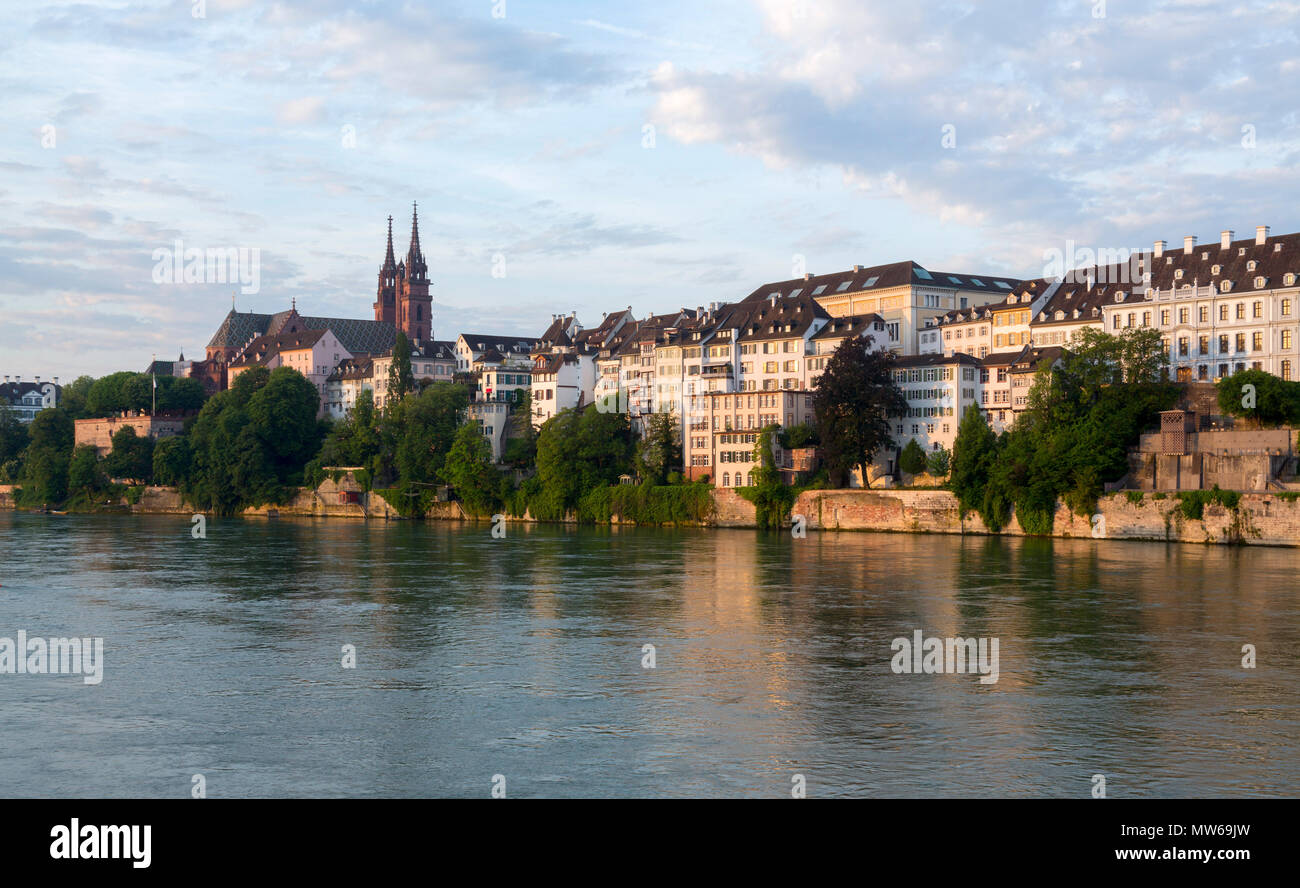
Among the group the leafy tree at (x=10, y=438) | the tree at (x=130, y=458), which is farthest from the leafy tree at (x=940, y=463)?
the leafy tree at (x=10, y=438)

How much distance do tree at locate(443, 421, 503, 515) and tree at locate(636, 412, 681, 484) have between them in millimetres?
11815

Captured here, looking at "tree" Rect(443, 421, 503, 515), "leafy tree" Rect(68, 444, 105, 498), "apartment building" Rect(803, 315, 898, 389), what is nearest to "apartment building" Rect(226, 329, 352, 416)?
"leafy tree" Rect(68, 444, 105, 498)

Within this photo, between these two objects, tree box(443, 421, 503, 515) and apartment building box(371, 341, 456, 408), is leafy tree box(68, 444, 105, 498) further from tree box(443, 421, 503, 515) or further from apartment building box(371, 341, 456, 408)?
tree box(443, 421, 503, 515)

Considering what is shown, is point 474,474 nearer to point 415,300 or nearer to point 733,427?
point 733,427

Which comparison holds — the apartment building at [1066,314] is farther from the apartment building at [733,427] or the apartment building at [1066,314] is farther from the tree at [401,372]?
the tree at [401,372]

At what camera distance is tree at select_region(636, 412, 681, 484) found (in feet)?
310

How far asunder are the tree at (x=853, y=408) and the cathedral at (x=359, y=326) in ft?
281

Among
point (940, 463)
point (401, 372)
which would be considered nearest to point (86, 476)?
point (401, 372)

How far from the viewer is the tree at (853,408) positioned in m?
83.8

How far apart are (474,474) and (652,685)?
77248 millimetres

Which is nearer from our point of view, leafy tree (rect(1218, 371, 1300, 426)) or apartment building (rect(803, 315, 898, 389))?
leafy tree (rect(1218, 371, 1300, 426))

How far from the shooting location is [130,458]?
12912 cm
